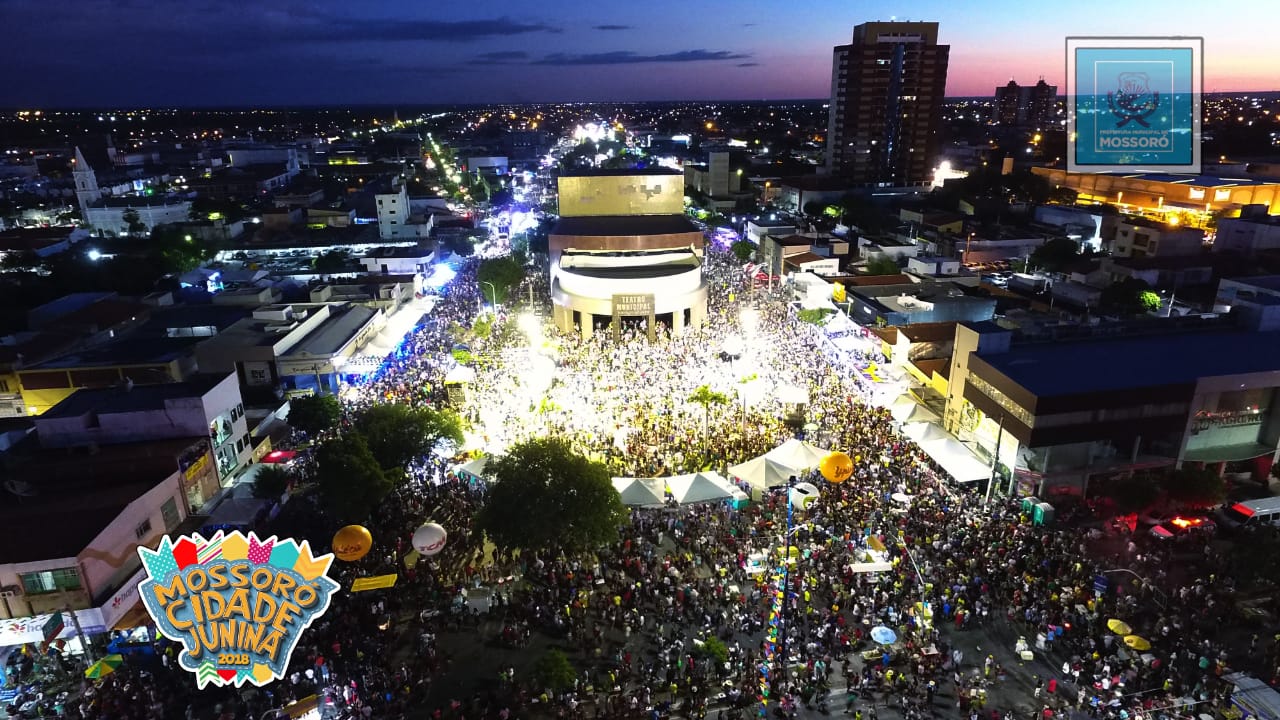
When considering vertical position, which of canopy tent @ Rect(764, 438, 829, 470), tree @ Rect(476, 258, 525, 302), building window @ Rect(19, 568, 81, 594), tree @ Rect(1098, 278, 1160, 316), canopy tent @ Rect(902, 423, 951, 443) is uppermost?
tree @ Rect(476, 258, 525, 302)

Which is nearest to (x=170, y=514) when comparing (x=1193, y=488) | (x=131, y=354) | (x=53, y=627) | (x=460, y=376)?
(x=53, y=627)

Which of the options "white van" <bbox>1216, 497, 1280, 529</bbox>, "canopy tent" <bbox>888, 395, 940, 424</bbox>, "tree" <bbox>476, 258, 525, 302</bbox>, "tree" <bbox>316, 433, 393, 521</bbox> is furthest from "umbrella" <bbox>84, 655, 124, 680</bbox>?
"white van" <bbox>1216, 497, 1280, 529</bbox>

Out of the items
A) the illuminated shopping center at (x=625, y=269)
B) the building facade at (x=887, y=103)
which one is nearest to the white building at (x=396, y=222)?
the illuminated shopping center at (x=625, y=269)

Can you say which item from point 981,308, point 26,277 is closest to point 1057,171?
point 981,308

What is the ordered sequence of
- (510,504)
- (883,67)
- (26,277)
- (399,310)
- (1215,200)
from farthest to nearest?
1. (883,67)
2. (1215,200)
3. (26,277)
4. (399,310)
5. (510,504)

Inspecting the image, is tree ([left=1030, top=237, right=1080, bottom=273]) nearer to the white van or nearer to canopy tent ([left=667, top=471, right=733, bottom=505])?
the white van

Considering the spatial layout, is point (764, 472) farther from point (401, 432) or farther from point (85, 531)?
point (85, 531)

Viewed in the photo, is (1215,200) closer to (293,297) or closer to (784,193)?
(784,193)
